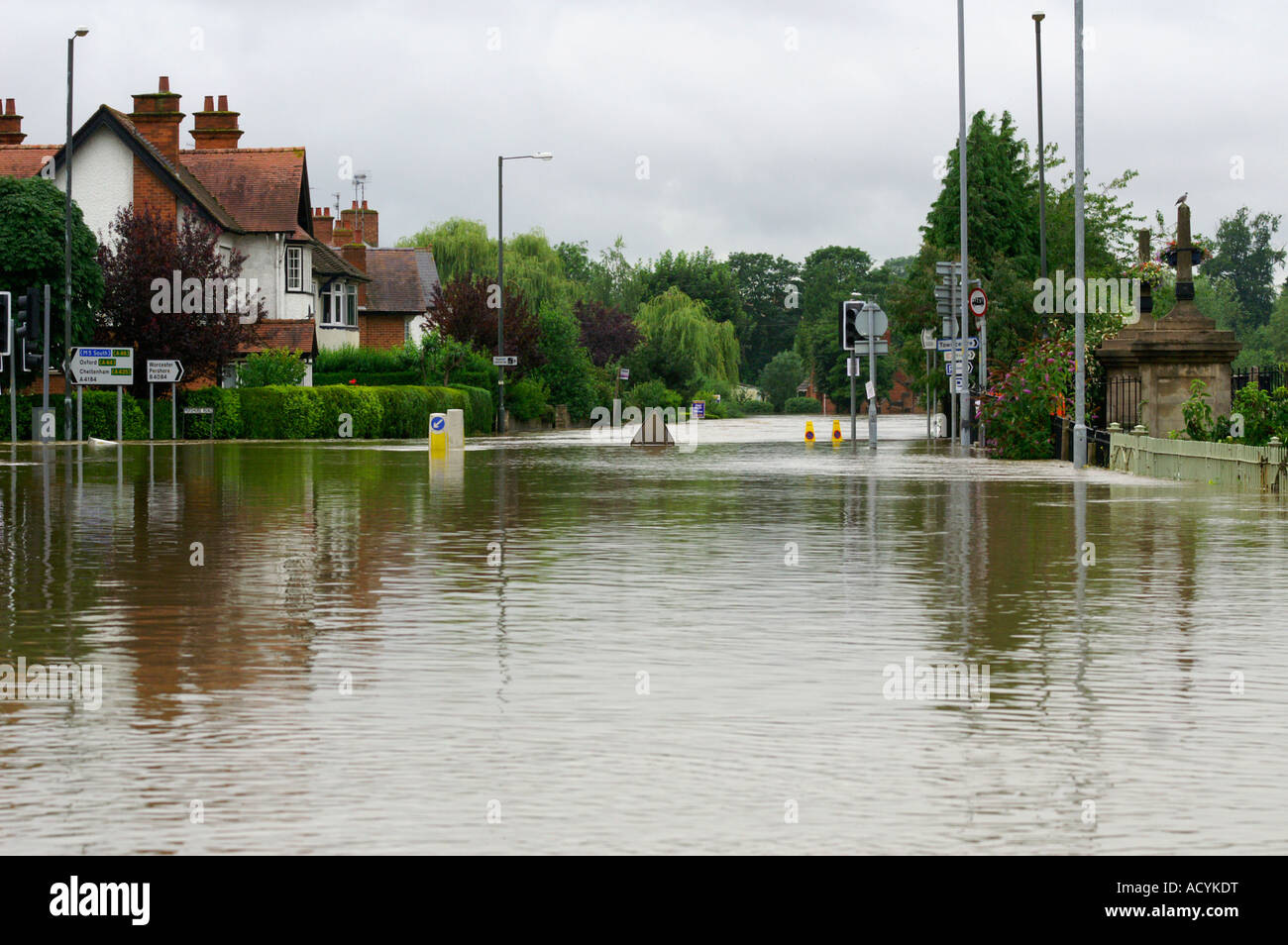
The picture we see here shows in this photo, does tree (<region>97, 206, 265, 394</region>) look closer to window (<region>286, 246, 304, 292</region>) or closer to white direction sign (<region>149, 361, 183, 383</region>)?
white direction sign (<region>149, 361, 183, 383</region>)

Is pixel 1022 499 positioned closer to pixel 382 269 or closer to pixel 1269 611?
pixel 1269 611

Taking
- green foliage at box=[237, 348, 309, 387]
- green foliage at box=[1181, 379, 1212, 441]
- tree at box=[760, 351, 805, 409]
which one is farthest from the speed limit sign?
Result: tree at box=[760, 351, 805, 409]

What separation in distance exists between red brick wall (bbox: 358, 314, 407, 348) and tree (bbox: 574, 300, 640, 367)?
17949 millimetres

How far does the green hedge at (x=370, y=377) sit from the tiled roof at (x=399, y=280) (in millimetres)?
21572

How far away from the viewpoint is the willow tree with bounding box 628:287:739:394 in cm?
11275

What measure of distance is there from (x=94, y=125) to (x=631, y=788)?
216 ft

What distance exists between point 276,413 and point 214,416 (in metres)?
2.06

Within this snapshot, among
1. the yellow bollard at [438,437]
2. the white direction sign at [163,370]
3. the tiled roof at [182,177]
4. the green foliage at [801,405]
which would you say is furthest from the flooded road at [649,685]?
the green foliage at [801,405]

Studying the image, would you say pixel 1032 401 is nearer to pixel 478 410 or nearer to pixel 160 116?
pixel 478 410

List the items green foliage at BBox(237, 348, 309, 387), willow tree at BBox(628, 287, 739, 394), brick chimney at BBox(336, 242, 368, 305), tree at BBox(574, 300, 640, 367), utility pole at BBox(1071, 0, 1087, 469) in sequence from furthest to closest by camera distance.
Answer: willow tree at BBox(628, 287, 739, 394), tree at BBox(574, 300, 640, 367), brick chimney at BBox(336, 242, 368, 305), green foliage at BBox(237, 348, 309, 387), utility pole at BBox(1071, 0, 1087, 469)

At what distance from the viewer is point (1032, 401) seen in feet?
132

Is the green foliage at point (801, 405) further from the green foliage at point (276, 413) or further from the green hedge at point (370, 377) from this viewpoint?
the green foliage at point (276, 413)

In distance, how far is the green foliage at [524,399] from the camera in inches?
3049
